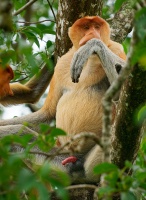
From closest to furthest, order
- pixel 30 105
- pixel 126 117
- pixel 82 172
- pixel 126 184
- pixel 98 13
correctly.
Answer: pixel 126 184 → pixel 126 117 → pixel 82 172 → pixel 98 13 → pixel 30 105

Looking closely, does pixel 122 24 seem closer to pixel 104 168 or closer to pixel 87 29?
pixel 87 29

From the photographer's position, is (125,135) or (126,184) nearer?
(126,184)

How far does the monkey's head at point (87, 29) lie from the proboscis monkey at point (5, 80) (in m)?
0.68

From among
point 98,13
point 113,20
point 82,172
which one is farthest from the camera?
point 113,20

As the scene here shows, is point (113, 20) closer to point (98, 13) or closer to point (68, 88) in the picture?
point (98, 13)

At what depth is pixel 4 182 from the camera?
63.5 inches

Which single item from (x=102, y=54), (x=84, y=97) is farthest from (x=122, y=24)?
(x=102, y=54)

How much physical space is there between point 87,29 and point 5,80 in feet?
3.69

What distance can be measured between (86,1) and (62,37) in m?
0.36

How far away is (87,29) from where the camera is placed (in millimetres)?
3904

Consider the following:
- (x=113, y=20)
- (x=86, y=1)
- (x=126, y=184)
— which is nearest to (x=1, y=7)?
(x=126, y=184)

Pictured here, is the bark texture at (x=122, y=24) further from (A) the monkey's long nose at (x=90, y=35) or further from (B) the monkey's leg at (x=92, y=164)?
(B) the monkey's leg at (x=92, y=164)

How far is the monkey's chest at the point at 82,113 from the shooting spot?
3.77 m

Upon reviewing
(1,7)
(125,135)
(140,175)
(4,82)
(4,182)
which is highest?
(1,7)
